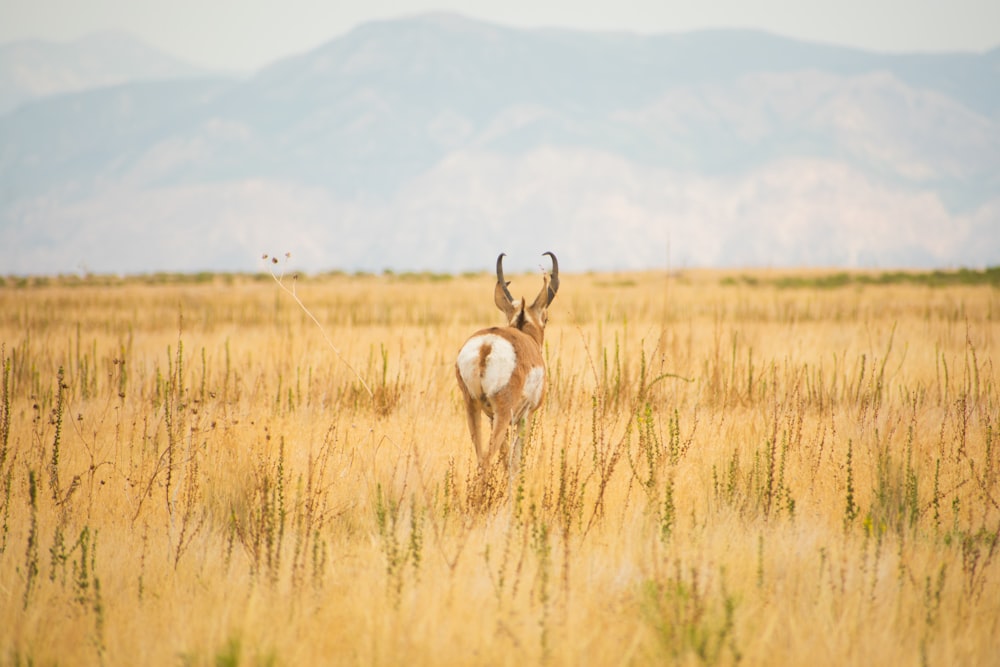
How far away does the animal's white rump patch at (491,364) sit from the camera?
5234mm

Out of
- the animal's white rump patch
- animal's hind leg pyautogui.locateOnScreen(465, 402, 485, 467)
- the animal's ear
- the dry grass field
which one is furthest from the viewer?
the animal's ear

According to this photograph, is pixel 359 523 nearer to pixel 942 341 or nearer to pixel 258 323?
pixel 942 341

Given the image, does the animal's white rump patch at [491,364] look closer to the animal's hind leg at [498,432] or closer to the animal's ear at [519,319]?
the animal's hind leg at [498,432]

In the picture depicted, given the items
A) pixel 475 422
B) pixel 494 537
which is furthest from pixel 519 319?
pixel 494 537

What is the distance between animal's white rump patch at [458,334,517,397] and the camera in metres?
5.23

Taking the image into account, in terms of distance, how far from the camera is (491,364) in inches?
206

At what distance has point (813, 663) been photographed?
3.54 metres

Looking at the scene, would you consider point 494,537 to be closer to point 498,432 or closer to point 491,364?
point 498,432

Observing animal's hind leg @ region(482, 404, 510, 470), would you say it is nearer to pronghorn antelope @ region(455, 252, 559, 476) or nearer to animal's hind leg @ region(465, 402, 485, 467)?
pronghorn antelope @ region(455, 252, 559, 476)

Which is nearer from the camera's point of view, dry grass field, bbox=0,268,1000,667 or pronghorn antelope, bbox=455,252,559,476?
dry grass field, bbox=0,268,1000,667

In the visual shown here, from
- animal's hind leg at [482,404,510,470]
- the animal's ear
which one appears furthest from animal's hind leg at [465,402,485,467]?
the animal's ear

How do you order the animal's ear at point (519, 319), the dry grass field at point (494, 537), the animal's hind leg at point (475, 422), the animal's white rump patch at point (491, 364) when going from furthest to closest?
Answer: the animal's ear at point (519, 319), the animal's hind leg at point (475, 422), the animal's white rump patch at point (491, 364), the dry grass field at point (494, 537)

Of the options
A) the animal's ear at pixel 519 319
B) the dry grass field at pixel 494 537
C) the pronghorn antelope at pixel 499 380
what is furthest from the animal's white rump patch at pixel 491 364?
the animal's ear at pixel 519 319

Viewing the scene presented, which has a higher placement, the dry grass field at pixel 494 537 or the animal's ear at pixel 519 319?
the animal's ear at pixel 519 319
